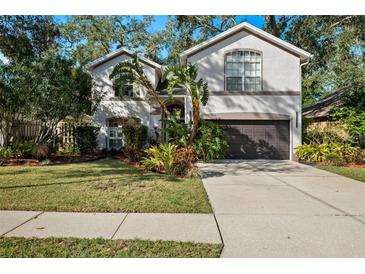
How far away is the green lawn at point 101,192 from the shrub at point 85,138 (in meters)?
6.98

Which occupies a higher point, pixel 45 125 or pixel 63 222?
pixel 45 125

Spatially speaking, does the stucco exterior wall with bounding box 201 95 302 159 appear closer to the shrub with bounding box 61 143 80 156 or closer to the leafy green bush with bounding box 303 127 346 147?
the leafy green bush with bounding box 303 127 346 147

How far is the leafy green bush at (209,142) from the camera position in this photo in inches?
551

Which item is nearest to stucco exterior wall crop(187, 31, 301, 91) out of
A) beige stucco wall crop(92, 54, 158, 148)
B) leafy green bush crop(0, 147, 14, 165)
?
beige stucco wall crop(92, 54, 158, 148)

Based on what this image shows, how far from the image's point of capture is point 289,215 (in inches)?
214

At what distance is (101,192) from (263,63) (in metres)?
11.8

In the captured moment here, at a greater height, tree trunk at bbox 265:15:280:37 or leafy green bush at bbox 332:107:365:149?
tree trunk at bbox 265:15:280:37

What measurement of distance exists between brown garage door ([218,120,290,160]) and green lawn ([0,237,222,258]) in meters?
11.7

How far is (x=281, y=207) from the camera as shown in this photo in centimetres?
600

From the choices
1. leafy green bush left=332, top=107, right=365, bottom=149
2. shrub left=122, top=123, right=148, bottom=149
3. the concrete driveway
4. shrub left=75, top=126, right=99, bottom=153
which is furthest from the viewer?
shrub left=75, top=126, right=99, bottom=153

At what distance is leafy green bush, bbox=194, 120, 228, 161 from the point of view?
46.0 ft

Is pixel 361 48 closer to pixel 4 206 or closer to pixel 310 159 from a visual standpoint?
pixel 310 159
